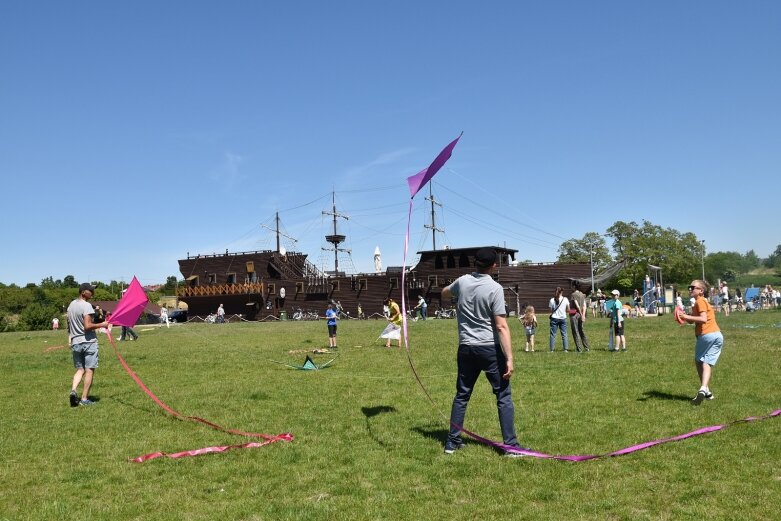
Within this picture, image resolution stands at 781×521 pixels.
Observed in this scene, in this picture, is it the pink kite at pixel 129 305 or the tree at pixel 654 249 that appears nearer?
the pink kite at pixel 129 305

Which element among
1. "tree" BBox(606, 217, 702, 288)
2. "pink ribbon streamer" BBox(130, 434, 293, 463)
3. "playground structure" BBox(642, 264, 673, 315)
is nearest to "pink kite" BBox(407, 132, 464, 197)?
"pink ribbon streamer" BBox(130, 434, 293, 463)

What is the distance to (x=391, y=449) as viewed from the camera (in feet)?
24.0

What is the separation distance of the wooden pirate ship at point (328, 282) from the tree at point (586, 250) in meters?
20.5

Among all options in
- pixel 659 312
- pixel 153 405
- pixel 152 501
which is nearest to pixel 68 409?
pixel 153 405

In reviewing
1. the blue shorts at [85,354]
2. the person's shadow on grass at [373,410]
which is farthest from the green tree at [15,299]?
the person's shadow on grass at [373,410]

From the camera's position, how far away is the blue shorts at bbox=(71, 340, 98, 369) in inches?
442

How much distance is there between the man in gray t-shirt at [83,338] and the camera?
11094mm

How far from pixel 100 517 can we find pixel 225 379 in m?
8.78

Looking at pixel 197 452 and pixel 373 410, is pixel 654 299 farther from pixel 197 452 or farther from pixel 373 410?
pixel 197 452

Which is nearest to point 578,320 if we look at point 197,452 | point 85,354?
point 85,354

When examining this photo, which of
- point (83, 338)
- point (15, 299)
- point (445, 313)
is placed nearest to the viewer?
A: point (83, 338)

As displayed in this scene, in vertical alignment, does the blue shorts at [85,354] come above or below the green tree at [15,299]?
below

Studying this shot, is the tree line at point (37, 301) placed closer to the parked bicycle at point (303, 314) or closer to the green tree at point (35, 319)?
the green tree at point (35, 319)

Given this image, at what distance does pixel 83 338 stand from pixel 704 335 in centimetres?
1051
